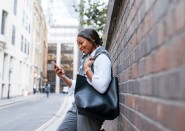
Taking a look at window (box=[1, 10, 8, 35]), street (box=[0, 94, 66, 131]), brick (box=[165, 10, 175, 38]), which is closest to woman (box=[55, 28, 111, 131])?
brick (box=[165, 10, 175, 38])

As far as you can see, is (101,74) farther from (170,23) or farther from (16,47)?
(16,47)

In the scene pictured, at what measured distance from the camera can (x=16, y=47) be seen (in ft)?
130

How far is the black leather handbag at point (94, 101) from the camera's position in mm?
2690

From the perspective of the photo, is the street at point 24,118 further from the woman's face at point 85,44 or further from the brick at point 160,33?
the brick at point 160,33

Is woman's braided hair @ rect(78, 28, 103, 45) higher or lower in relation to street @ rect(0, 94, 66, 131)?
higher

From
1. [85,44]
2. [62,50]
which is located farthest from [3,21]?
[62,50]

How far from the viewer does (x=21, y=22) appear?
42.2 metres

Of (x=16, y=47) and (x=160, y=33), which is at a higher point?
(x=16, y=47)

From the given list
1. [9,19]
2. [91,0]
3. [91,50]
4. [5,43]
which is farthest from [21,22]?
[91,50]

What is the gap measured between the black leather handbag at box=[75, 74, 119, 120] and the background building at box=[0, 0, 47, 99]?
29290mm

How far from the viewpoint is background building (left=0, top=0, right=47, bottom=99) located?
33.0 metres

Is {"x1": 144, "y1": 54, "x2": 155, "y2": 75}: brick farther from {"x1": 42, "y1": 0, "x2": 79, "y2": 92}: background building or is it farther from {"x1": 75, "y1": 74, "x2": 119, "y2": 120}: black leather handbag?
{"x1": 42, "y1": 0, "x2": 79, "y2": 92}: background building

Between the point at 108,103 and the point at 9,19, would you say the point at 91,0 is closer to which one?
the point at 108,103

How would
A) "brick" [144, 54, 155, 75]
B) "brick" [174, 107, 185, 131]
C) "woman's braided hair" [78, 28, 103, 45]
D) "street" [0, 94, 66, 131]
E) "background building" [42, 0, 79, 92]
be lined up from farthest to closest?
"background building" [42, 0, 79, 92]
"street" [0, 94, 66, 131]
"woman's braided hair" [78, 28, 103, 45]
"brick" [144, 54, 155, 75]
"brick" [174, 107, 185, 131]
